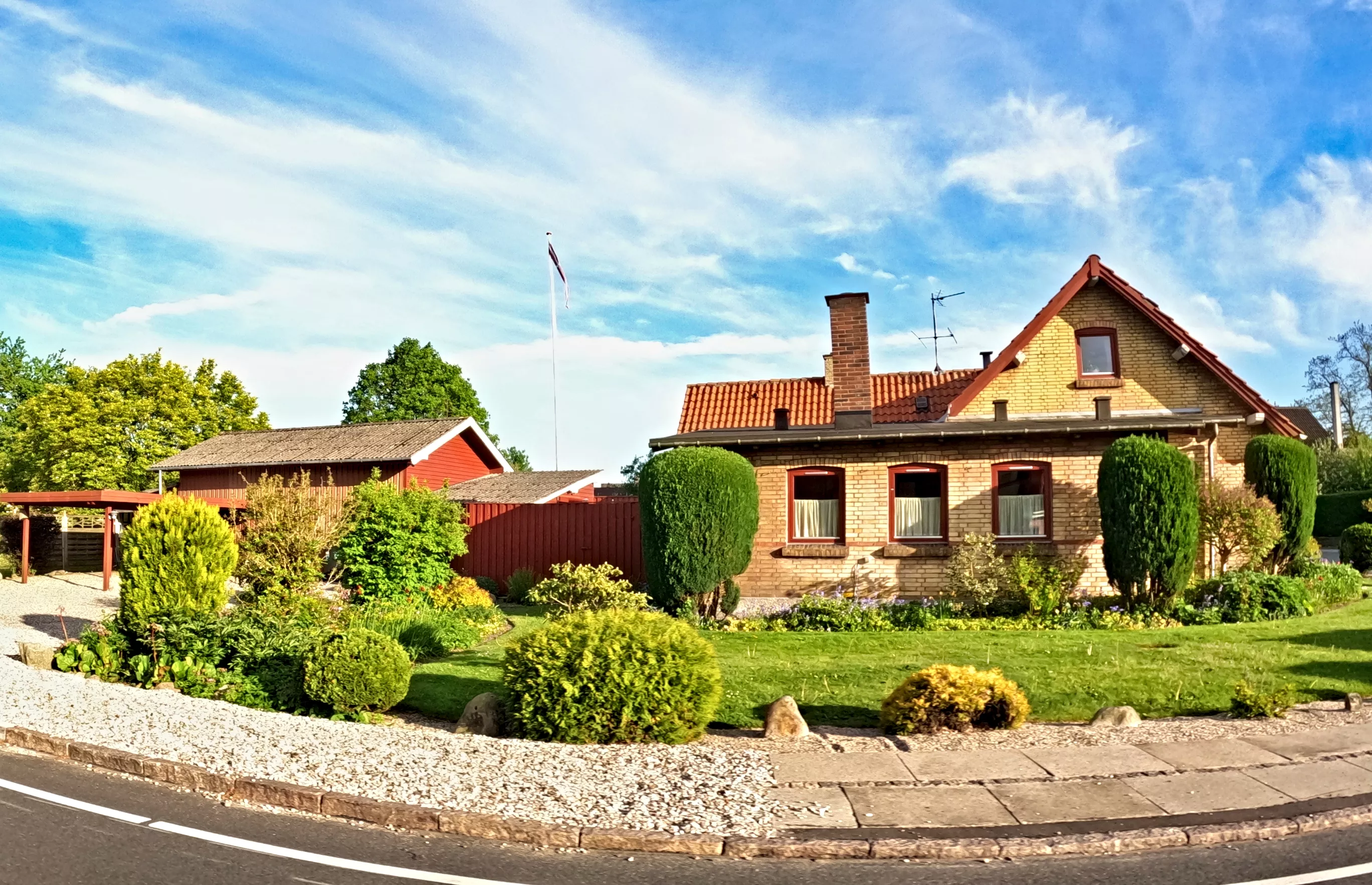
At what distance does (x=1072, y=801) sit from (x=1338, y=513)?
111ft

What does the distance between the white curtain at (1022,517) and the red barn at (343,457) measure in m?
18.1

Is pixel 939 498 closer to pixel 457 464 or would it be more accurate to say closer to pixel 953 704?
pixel 953 704

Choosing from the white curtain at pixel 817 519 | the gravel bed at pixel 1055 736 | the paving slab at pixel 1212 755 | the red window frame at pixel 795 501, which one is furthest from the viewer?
the white curtain at pixel 817 519

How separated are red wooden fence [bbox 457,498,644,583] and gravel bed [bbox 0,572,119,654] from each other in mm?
7743

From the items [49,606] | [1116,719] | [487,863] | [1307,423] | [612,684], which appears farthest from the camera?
[1307,423]

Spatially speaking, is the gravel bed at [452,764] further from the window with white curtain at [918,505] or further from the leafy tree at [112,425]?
the leafy tree at [112,425]

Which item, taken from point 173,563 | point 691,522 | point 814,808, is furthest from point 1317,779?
point 173,563

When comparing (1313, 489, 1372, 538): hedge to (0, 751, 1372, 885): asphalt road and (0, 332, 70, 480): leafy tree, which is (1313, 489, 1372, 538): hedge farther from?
(0, 332, 70, 480): leafy tree

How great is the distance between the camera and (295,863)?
5.91 m

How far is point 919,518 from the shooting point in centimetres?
1903

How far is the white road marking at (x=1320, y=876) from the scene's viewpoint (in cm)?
550

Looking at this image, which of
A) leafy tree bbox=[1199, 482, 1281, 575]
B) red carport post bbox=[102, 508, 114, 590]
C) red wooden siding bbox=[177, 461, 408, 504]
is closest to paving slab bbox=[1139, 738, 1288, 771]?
leafy tree bbox=[1199, 482, 1281, 575]

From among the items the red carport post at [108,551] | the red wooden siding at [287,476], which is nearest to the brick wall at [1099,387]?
the red wooden siding at [287,476]

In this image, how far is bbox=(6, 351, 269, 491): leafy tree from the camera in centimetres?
4631
